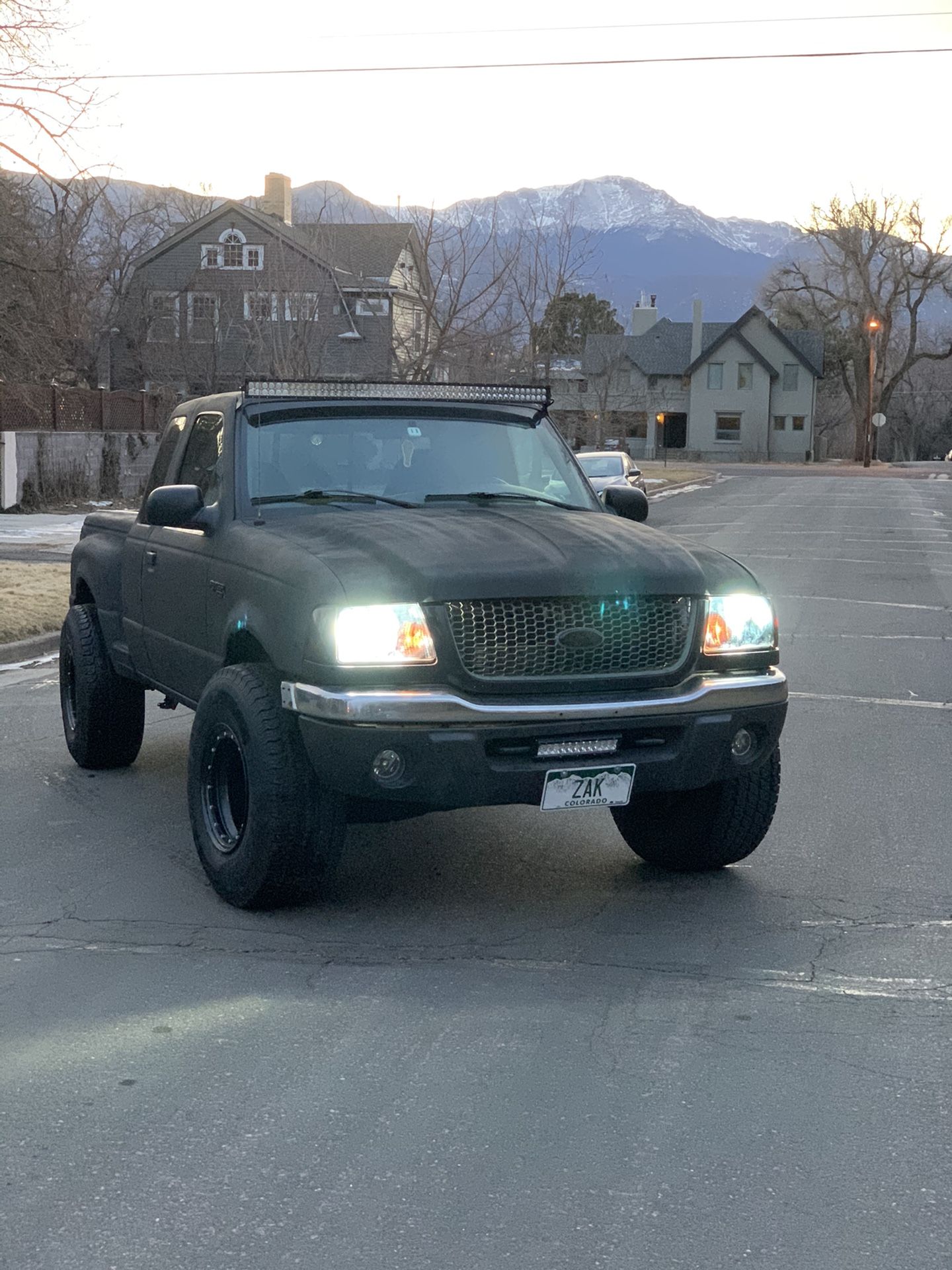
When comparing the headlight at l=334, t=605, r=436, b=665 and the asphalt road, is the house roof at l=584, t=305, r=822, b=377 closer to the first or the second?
Result: the asphalt road

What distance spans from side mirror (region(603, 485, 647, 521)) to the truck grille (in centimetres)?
159

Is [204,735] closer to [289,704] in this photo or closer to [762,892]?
[289,704]

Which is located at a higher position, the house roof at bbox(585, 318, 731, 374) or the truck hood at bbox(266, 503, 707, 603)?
the house roof at bbox(585, 318, 731, 374)

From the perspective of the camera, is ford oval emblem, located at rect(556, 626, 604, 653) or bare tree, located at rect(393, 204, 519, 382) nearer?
Answer: ford oval emblem, located at rect(556, 626, 604, 653)

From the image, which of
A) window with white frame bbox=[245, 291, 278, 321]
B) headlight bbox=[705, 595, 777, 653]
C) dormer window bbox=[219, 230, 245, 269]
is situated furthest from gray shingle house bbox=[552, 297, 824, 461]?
headlight bbox=[705, 595, 777, 653]

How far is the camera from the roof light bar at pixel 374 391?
681cm

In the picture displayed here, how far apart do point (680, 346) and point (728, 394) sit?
17.2 ft

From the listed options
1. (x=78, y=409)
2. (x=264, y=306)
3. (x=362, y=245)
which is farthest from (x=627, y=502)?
(x=362, y=245)

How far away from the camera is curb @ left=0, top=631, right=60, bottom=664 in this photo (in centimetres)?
1274

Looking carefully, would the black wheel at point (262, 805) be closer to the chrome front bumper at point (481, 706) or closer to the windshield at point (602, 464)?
the chrome front bumper at point (481, 706)

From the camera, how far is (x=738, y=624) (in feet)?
19.2

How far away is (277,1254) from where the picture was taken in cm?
329

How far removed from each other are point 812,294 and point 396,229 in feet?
164

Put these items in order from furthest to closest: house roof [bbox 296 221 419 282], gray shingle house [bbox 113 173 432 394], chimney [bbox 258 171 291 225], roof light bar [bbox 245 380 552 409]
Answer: chimney [bbox 258 171 291 225], house roof [bbox 296 221 419 282], gray shingle house [bbox 113 173 432 394], roof light bar [bbox 245 380 552 409]
